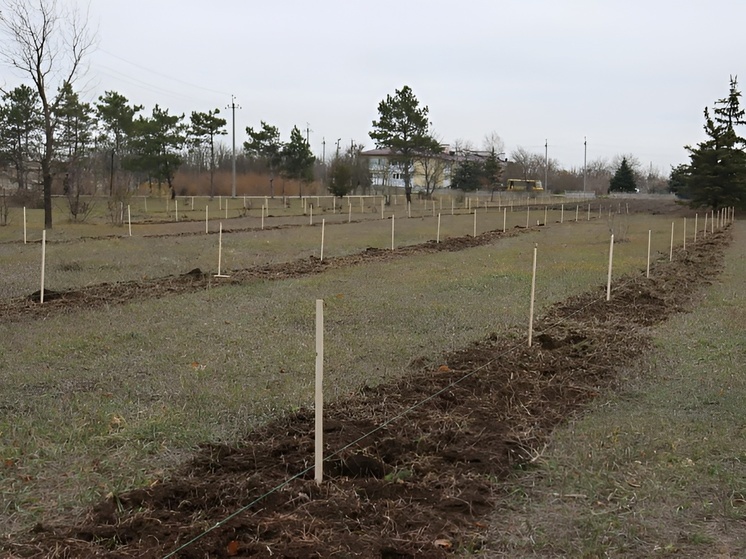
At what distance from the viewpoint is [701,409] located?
20.7 feet

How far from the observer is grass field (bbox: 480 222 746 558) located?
156 inches

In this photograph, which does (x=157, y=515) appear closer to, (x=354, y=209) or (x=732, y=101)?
(x=354, y=209)

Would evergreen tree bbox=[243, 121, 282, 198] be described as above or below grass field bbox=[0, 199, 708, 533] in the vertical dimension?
above

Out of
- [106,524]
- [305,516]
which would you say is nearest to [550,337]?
[305,516]

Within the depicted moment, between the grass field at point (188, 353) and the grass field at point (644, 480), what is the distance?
2.23 m

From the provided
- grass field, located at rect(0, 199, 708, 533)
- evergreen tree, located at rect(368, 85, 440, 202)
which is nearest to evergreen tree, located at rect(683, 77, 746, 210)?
evergreen tree, located at rect(368, 85, 440, 202)

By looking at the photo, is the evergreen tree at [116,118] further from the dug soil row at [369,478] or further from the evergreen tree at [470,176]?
the dug soil row at [369,478]

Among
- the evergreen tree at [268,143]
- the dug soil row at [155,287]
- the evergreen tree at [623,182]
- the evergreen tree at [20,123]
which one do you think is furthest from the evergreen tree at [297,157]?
the dug soil row at [155,287]

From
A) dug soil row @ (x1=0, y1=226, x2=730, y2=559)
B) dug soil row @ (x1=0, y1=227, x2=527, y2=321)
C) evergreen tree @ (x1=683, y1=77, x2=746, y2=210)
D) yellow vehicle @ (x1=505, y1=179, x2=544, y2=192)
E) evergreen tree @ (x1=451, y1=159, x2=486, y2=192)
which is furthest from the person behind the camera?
yellow vehicle @ (x1=505, y1=179, x2=544, y2=192)

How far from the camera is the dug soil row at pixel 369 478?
3826mm

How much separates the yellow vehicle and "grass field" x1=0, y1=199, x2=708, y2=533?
77.8m

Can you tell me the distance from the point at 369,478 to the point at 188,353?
4.10m

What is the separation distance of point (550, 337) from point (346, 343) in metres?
2.53

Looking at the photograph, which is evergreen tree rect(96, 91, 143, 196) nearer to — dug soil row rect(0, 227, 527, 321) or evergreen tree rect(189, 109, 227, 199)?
evergreen tree rect(189, 109, 227, 199)
